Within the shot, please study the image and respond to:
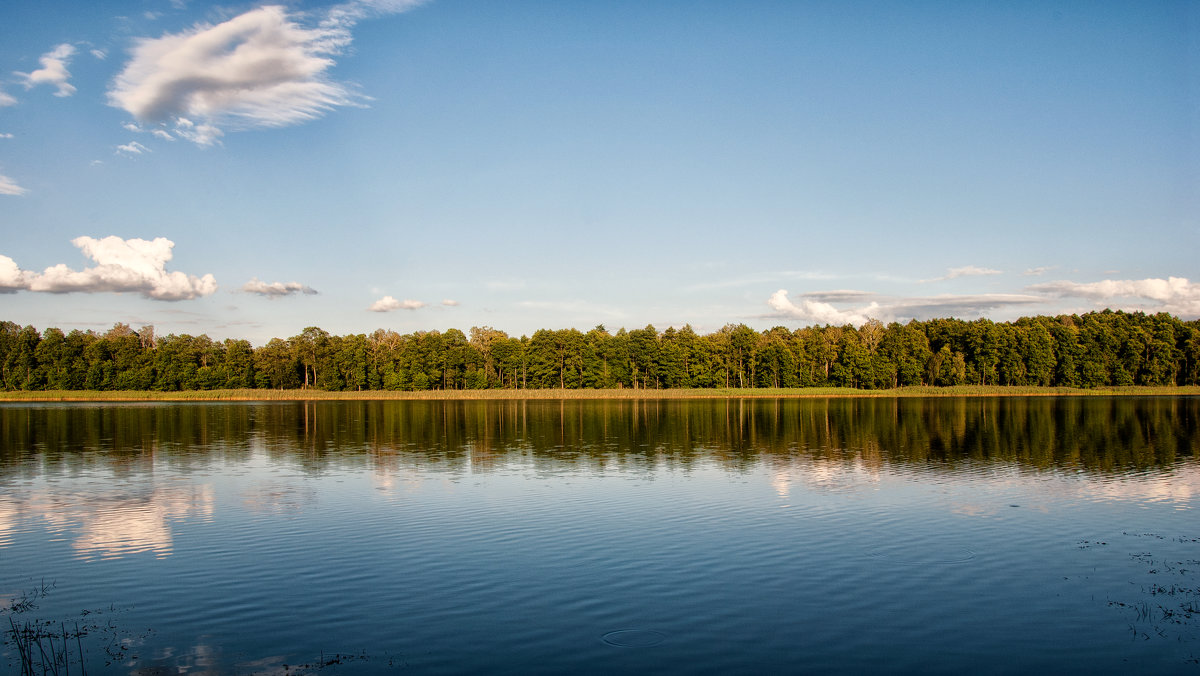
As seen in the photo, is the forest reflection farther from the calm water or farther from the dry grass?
the dry grass

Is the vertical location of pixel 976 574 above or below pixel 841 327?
below

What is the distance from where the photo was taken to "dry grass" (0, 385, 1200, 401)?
140 meters

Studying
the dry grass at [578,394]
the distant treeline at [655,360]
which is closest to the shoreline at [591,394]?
the dry grass at [578,394]

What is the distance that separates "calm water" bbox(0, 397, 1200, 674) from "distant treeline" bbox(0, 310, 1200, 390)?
121 metres

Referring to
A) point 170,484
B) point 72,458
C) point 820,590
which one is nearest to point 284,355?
point 72,458

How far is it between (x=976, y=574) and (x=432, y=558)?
45.7 feet

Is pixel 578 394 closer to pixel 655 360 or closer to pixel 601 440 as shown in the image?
pixel 655 360

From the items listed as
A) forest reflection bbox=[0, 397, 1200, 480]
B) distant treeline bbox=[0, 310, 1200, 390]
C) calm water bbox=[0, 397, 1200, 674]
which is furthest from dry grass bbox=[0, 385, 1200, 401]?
calm water bbox=[0, 397, 1200, 674]

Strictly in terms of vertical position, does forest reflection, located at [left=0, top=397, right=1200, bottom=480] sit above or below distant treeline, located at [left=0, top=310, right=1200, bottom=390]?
below

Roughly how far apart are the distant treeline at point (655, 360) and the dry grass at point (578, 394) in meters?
12.3

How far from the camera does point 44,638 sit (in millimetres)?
13906

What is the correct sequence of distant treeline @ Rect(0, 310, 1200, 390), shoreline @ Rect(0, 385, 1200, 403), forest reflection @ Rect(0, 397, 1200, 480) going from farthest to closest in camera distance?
1. distant treeline @ Rect(0, 310, 1200, 390)
2. shoreline @ Rect(0, 385, 1200, 403)
3. forest reflection @ Rect(0, 397, 1200, 480)

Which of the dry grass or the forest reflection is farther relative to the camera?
the dry grass

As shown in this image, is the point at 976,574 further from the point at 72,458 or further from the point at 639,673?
the point at 72,458
